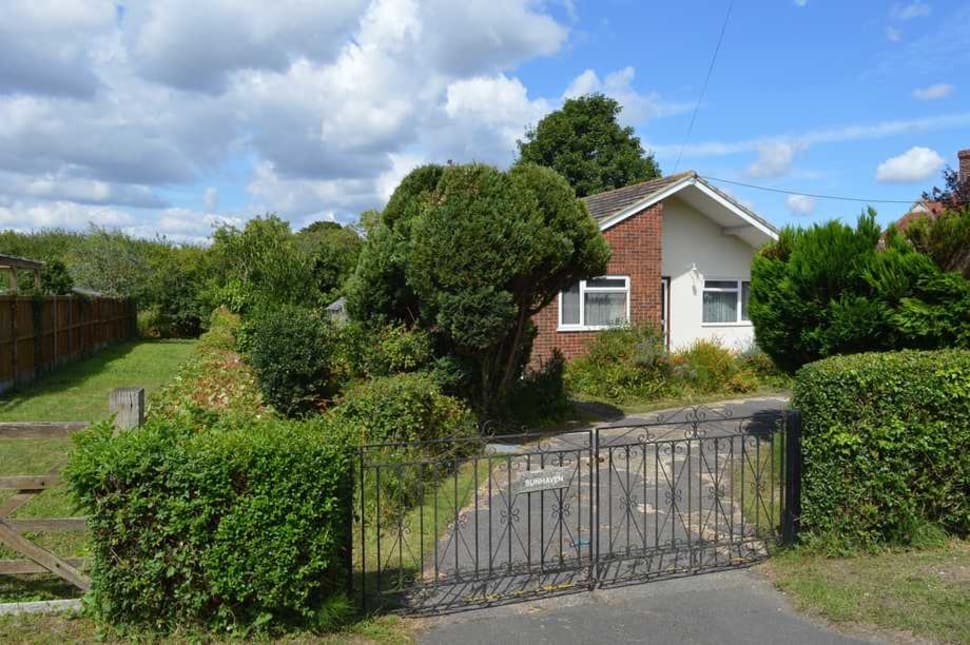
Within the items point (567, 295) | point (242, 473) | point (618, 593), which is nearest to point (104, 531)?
point (242, 473)

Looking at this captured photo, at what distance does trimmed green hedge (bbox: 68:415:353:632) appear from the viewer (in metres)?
4.01

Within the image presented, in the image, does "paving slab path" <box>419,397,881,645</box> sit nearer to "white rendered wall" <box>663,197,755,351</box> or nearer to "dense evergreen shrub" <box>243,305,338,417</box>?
"dense evergreen shrub" <box>243,305,338,417</box>

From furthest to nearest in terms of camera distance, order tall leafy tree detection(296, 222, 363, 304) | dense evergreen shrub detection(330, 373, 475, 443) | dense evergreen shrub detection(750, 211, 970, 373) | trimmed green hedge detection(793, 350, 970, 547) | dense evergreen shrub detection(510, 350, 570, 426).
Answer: tall leafy tree detection(296, 222, 363, 304) → dense evergreen shrub detection(510, 350, 570, 426) → dense evergreen shrub detection(330, 373, 475, 443) → dense evergreen shrub detection(750, 211, 970, 373) → trimmed green hedge detection(793, 350, 970, 547)

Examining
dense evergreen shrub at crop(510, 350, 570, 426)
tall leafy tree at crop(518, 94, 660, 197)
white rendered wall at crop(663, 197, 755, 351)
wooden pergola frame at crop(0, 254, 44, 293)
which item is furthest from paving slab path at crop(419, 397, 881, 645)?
tall leafy tree at crop(518, 94, 660, 197)

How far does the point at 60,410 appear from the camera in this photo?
39.2ft

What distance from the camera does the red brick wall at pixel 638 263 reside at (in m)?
15.1

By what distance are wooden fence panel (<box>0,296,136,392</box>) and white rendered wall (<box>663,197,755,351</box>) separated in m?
14.1

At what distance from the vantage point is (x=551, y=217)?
8.91 metres

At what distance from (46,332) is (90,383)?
8.74 ft

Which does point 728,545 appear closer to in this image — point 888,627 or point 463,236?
point 888,627

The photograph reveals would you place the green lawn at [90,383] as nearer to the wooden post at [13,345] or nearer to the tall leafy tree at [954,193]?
the wooden post at [13,345]

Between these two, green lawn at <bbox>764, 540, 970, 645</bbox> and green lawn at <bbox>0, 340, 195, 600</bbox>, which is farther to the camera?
green lawn at <bbox>0, 340, 195, 600</bbox>

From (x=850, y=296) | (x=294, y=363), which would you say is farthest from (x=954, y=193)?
(x=294, y=363)

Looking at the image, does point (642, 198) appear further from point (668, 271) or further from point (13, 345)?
point (13, 345)
